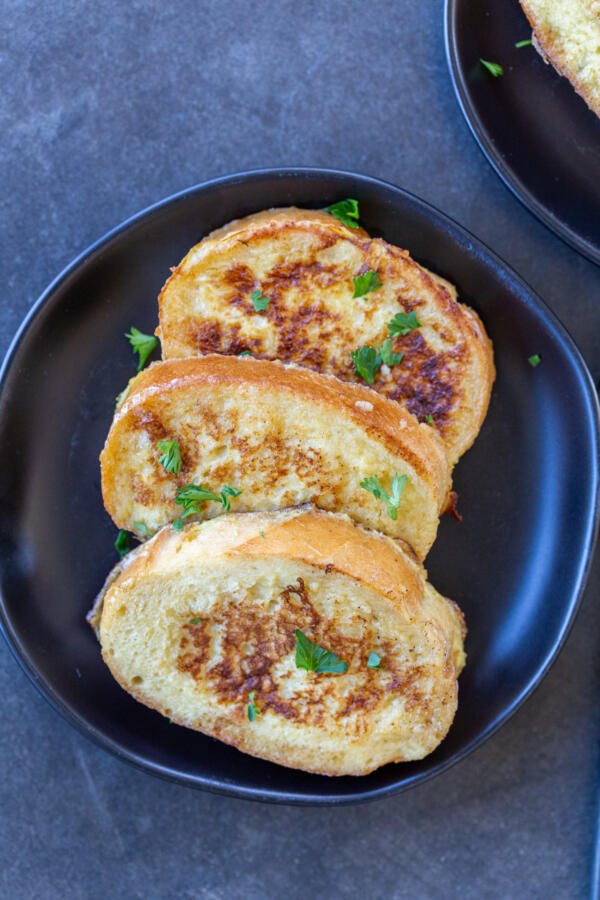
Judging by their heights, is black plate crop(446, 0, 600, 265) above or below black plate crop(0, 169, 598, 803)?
above

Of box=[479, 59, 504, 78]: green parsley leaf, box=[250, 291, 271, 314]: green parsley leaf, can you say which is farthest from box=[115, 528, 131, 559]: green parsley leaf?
box=[479, 59, 504, 78]: green parsley leaf

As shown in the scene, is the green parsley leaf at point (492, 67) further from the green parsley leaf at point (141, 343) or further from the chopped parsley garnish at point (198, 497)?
the chopped parsley garnish at point (198, 497)

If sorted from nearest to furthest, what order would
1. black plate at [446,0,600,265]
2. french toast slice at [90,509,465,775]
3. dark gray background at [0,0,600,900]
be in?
french toast slice at [90,509,465,775] < black plate at [446,0,600,265] < dark gray background at [0,0,600,900]

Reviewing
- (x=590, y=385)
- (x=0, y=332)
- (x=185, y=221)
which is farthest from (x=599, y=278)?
(x=0, y=332)

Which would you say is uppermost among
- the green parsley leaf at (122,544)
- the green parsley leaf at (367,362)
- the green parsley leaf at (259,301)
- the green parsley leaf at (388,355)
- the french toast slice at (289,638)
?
the green parsley leaf at (388,355)

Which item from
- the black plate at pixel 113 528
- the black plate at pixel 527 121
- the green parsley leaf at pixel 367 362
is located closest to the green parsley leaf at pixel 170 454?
the black plate at pixel 113 528

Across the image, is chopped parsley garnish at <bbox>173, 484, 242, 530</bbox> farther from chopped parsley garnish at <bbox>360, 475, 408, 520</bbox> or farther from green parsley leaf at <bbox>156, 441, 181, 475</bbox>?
chopped parsley garnish at <bbox>360, 475, 408, 520</bbox>
